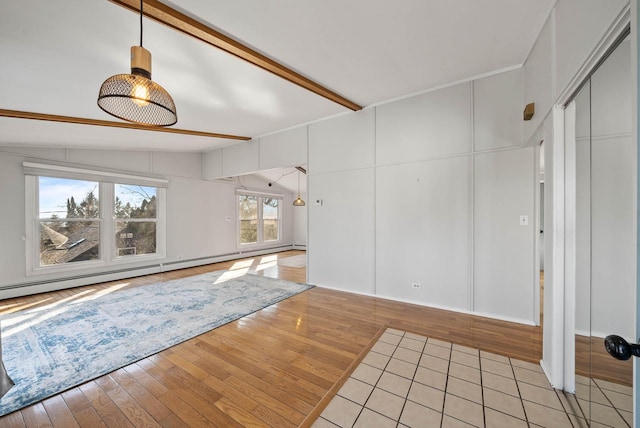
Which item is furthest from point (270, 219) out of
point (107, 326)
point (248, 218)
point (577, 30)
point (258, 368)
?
point (577, 30)

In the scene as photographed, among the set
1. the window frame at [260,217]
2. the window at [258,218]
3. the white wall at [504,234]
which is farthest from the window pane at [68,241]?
the white wall at [504,234]

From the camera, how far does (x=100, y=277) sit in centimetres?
489

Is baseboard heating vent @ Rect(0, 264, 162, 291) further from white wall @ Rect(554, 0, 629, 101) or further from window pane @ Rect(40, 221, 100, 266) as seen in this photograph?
white wall @ Rect(554, 0, 629, 101)

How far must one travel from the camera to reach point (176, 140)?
5012 mm

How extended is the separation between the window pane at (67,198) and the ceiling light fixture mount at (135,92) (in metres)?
4.13

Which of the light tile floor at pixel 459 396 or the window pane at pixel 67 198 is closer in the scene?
the light tile floor at pixel 459 396

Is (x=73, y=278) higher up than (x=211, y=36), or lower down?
lower down

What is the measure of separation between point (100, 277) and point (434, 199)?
20.3ft

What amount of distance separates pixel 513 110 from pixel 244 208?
703 cm

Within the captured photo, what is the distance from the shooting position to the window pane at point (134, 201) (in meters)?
5.25

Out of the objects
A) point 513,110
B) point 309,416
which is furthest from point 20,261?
point 513,110

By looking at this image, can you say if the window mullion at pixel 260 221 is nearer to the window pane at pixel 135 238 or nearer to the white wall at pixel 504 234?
the window pane at pixel 135 238

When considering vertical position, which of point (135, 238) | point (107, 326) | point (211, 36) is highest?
point (211, 36)

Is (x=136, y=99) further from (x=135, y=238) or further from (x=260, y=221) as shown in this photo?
(x=260, y=221)
